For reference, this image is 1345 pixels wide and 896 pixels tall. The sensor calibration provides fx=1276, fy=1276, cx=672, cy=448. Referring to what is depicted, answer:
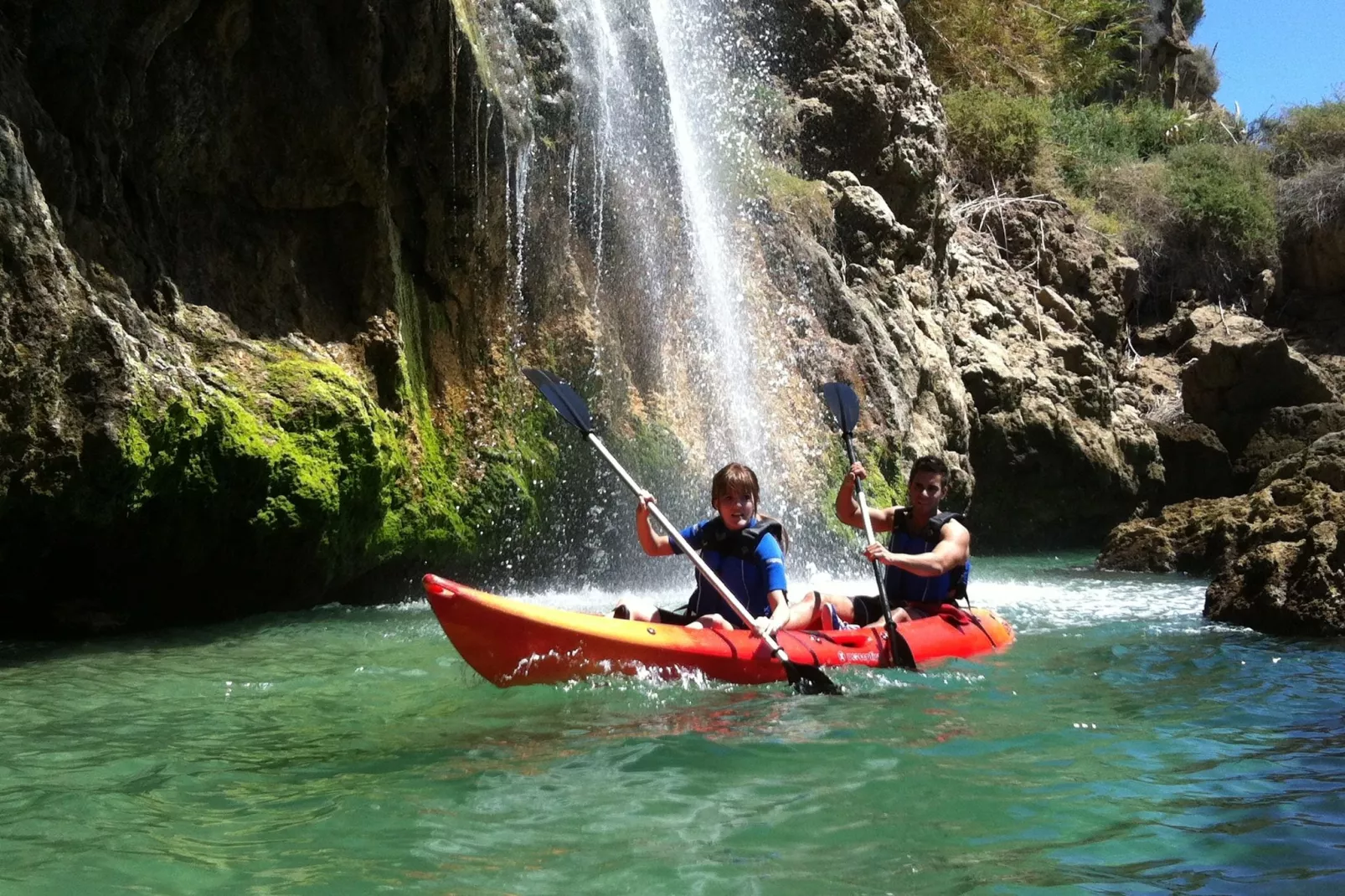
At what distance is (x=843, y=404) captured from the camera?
7.83 meters

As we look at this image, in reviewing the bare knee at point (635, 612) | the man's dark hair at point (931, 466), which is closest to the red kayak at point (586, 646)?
the bare knee at point (635, 612)

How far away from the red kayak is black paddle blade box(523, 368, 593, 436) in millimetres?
1884

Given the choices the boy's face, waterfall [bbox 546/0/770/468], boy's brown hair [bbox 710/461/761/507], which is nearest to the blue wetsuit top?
the boy's face

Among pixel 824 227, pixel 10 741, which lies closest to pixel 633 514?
A: pixel 824 227

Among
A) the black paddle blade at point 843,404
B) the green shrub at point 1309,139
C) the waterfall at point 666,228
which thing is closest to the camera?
the black paddle blade at point 843,404

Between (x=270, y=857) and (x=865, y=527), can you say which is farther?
(x=865, y=527)

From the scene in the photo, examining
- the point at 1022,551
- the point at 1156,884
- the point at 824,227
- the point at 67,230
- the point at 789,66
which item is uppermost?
the point at 789,66

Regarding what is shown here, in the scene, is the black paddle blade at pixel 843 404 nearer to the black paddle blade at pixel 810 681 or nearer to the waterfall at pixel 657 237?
the waterfall at pixel 657 237

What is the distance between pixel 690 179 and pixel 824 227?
172cm

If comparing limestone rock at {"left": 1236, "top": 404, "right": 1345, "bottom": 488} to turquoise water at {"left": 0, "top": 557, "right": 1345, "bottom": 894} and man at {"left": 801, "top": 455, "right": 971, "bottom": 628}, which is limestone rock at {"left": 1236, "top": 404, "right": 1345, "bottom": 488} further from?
turquoise water at {"left": 0, "top": 557, "right": 1345, "bottom": 894}

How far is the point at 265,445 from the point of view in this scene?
6.86 meters

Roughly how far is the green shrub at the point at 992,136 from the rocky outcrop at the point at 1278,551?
731cm

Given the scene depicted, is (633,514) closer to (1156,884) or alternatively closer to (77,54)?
(77,54)

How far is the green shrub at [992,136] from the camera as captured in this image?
56.4 feet
